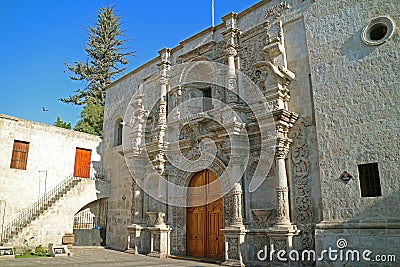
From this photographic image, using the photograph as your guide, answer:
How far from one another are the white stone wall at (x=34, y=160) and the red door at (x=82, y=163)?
0.19m

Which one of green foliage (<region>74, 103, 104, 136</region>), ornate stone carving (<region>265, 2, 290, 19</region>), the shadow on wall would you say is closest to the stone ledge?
the shadow on wall

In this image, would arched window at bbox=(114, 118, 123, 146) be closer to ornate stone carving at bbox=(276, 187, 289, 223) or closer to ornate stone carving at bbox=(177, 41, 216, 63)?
ornate stone carving at bbox=(177, 41, 216, 63)

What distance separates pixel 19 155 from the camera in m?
14.4

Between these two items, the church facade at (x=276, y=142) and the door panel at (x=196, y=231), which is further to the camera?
the door panel at (x=196, y=231)

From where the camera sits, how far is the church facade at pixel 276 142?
24.1 feet

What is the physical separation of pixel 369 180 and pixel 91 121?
59.7 ft

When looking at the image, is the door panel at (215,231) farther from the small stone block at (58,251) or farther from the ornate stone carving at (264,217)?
the small stone block at (58,251)

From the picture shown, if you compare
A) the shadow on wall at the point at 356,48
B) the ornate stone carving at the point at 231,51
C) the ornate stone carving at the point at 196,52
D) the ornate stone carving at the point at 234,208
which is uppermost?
the ornate stone carving at the point at 196,52

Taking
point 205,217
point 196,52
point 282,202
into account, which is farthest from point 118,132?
point 282,202

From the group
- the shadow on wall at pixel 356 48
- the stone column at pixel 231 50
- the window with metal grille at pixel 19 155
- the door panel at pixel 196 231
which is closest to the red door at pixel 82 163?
the window with metal grille at pixel 19 155

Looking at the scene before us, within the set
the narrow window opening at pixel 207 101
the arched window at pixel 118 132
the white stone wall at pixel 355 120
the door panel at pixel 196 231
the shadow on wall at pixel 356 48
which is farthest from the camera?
the arched window at pixel 118 132

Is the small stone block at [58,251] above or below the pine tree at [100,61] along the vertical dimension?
below

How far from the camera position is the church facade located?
7.34 meters

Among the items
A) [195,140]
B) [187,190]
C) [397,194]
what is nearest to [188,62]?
[195,140]
